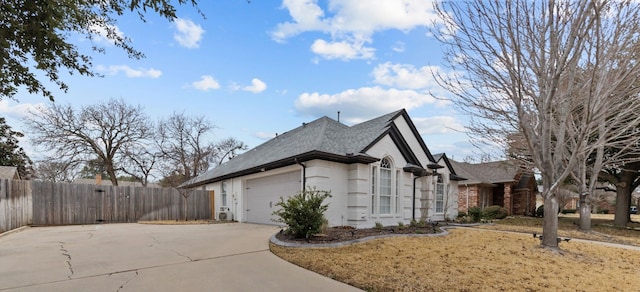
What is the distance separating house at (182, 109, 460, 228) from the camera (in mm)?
11805

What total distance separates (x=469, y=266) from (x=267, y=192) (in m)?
10.3

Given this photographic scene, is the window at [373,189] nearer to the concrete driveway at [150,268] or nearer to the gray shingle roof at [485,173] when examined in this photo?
the concrete driveway at [150,268]

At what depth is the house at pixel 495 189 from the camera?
2445cm

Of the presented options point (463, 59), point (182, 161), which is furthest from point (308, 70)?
point (182, 161)

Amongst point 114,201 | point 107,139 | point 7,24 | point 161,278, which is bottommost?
point 114,201

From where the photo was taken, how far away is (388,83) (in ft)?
37.4

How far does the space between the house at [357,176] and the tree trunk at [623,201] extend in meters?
9.32

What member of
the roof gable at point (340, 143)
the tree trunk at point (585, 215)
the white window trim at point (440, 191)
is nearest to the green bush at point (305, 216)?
the roof gable at point (340, 143)

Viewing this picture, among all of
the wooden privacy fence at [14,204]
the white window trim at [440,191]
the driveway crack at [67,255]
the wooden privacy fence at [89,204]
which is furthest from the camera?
the white window trim at [440,191]

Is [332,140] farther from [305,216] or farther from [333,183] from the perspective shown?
[305,216]

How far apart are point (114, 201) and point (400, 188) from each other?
1474cm

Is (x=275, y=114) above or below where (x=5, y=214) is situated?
above

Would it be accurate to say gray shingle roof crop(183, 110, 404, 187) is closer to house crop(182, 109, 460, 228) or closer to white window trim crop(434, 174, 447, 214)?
house crop(182, 109, 460, 228)

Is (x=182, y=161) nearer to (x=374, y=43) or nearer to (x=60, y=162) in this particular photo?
(x=60, y=162)
